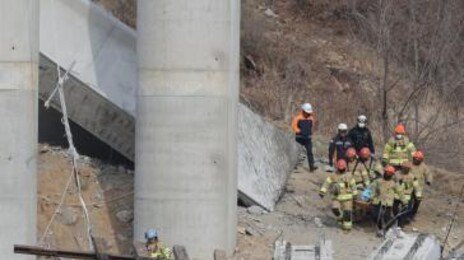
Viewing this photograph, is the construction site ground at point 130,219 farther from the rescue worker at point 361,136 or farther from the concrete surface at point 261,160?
the rescue worker at point 361,136

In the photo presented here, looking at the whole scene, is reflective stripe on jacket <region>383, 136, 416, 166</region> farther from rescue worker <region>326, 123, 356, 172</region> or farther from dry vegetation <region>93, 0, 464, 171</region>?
dry vegetation <region>93, 0, 464, 171</region>

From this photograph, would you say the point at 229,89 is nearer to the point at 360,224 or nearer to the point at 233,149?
the point at 233,149

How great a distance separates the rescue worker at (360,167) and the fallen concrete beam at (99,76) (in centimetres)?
146

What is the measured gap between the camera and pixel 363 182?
17469 mm

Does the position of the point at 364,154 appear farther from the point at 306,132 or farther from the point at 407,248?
the point at 407,248

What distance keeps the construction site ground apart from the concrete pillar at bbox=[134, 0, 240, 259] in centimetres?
80

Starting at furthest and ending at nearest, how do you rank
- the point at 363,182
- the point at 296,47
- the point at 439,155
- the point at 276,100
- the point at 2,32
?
1. the point at 296,47
2. the point at 276,100
3. the point at 439,155
4. the point at 363,182
5. the point at 2,32

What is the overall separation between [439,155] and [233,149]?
9301 mm

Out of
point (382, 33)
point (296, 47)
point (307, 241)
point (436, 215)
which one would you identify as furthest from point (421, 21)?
point (307, 241)

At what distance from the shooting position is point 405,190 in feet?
55.8

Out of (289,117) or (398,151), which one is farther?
(289,117)

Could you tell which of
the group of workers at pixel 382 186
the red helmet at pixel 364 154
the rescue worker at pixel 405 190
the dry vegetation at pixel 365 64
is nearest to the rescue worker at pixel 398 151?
the group of workers at pixel 382 186

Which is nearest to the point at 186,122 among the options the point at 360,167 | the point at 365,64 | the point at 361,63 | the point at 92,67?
the point at 92,67

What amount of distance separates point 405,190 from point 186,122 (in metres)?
3.68
